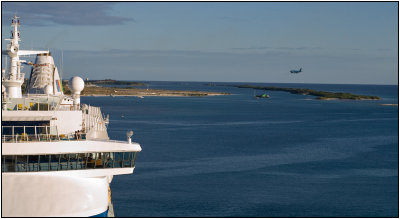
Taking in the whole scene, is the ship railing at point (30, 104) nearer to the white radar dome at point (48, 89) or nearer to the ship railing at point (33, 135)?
the ship railing at point (33, 135)

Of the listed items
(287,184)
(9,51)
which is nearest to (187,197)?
(287,184)

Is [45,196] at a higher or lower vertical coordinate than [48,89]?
lower

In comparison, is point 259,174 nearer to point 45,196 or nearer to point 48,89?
point 48,89

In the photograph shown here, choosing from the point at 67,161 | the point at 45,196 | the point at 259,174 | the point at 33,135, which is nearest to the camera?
the point at 45,196

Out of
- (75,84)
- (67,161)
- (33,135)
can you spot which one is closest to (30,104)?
(33,135)

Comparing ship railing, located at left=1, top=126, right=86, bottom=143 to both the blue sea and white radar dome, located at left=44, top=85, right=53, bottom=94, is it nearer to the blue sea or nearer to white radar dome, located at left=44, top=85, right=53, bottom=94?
white radar dome, located at left=44, top=85, right=53, bottom=94

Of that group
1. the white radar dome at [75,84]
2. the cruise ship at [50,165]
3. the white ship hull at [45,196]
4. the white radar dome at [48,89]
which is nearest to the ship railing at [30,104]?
the cruise ship at [50,165]

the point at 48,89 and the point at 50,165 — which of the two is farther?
the point at 48,89

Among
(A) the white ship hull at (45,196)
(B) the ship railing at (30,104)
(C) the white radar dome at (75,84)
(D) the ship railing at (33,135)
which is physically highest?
(C) the white radar dome at (75,84)
